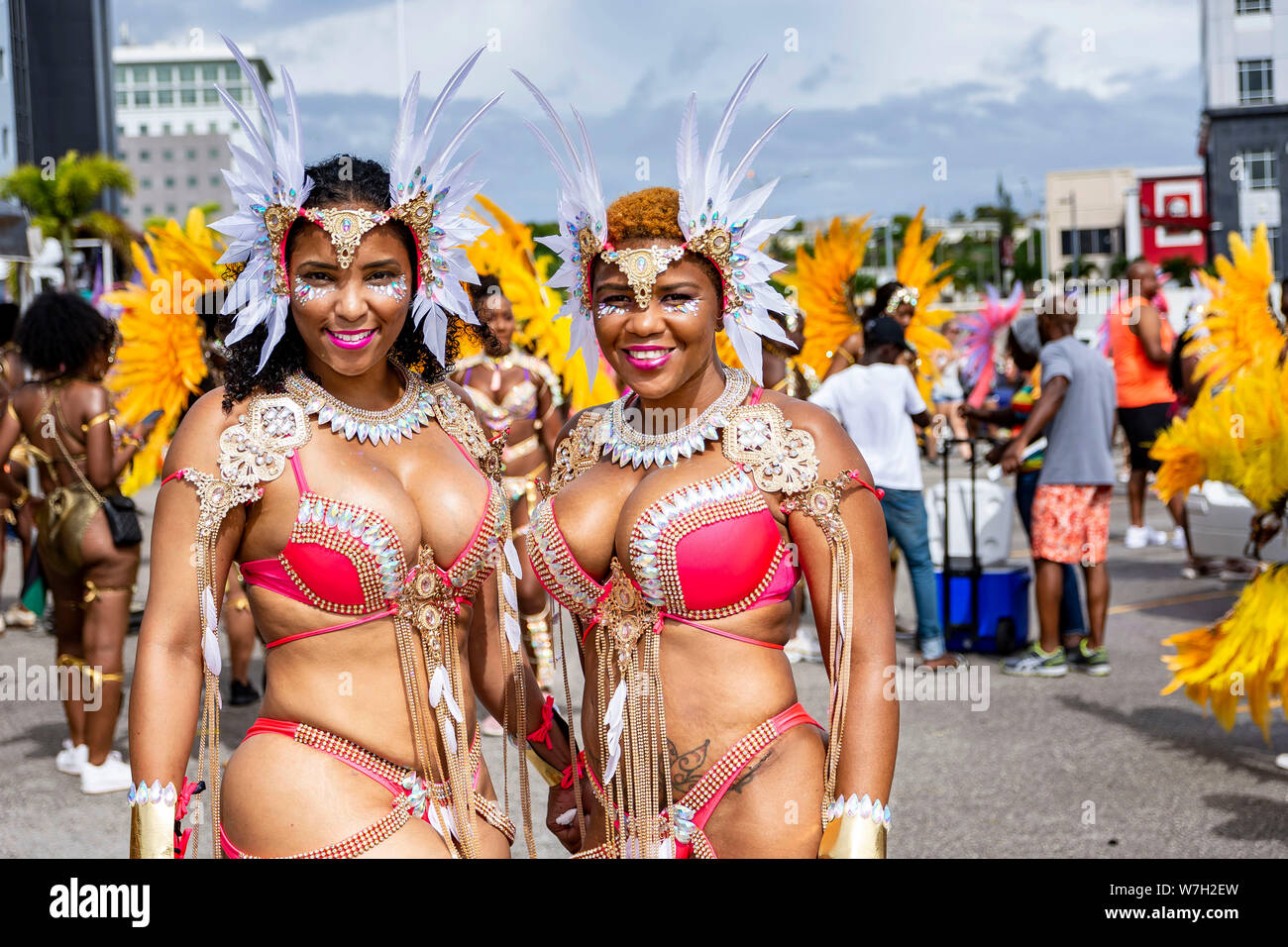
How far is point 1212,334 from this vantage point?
6648mm

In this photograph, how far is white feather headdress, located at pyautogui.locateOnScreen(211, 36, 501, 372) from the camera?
250 centimetres

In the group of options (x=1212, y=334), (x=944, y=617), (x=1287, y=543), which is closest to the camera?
(x=1287, y=543)

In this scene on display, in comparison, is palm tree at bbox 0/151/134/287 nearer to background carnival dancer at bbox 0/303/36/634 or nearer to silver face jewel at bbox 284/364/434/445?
background carnival dancer at bbox 0/303/36/634

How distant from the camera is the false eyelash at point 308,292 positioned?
2.48 metres

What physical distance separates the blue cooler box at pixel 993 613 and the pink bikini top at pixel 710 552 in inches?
211

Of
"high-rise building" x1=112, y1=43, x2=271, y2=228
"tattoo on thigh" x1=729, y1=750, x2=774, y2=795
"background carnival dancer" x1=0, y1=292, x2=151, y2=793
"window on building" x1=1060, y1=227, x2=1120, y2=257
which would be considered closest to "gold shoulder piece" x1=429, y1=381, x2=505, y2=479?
"tattoo on thigh" x1=729, y1=750, x2=774, y2=795

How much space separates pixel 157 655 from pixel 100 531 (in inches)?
145

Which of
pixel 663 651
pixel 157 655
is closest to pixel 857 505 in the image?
pixel 663 651

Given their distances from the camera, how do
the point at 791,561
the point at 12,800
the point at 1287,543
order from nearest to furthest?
the point at 791,561
the point at 1287,543
the point at 12,800

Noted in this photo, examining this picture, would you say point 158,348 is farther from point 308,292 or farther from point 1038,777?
point 1038,777
